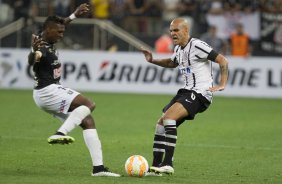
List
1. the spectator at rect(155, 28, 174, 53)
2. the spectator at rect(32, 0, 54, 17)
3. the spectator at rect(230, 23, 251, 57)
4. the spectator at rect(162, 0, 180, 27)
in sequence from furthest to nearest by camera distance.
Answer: the spectator at rect(162, 0, 180, 27) < the spectator at rect(32, 0, 54, 17) < the spectator at rect(155, 28, 174, 53) < the spectator at rect(230, 23, 251, 57)

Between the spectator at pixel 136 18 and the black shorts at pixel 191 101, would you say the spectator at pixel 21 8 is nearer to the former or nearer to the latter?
the spectator at pixel 136 18

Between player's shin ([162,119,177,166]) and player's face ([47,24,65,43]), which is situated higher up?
player's face ([47,24,65,43])

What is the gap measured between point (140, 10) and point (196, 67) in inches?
697

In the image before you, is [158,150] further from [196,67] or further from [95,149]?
[196,67]

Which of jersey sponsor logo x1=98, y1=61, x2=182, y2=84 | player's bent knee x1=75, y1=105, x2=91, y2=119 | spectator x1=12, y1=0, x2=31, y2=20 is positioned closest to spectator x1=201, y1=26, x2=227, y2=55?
jersey sponsor logo x1=98, y1=61, x2=182, y2=84

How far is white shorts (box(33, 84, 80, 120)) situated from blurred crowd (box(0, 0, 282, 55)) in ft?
55.5

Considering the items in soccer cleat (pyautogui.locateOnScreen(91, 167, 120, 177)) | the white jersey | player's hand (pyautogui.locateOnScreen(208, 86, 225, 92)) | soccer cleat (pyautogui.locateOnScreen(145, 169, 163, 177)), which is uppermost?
the white jersey

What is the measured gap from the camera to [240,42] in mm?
25797

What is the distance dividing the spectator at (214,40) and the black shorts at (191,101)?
1519 centimetres

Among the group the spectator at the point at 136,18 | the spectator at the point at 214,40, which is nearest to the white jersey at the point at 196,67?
the spectator at the point at 214,40

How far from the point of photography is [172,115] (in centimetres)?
1014

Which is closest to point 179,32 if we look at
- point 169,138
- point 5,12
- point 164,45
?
point 169,138

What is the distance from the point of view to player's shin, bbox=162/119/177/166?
10.1 m

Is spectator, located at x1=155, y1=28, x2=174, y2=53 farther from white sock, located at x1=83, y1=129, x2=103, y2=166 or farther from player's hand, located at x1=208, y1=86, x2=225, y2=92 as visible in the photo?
white sock, located at x1=83, y1=129, x2=103, y2=166
